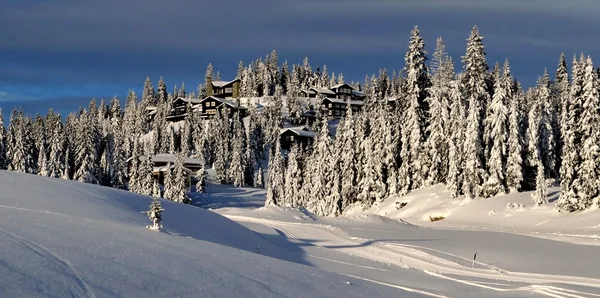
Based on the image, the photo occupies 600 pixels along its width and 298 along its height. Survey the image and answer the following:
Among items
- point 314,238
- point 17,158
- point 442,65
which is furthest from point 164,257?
point 17,158

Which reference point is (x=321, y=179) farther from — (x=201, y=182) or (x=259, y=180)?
(x=259, y=180)

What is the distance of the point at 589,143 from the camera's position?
48719 millimetres

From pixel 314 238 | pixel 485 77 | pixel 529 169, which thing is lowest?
pixel 314 238

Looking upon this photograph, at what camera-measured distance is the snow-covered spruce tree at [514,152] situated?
57.8 m

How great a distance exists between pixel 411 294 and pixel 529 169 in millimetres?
51207

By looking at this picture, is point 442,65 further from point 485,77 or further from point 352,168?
point 352,168

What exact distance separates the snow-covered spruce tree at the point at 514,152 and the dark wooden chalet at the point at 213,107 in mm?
101038

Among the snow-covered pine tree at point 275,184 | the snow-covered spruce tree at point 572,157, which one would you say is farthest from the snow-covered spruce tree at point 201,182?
the snow-covered spruce tree at point 572,157

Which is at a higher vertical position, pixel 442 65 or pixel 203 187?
pixel 442 65

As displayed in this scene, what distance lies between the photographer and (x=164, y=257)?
→ 11781 millimetres

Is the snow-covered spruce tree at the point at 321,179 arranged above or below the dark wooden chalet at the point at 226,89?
below

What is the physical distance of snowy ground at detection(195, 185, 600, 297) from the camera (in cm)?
1834

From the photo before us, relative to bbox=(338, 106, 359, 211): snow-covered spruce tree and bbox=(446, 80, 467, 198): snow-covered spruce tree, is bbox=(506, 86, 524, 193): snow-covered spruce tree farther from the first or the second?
bbox=(338, 106, 359, 211): snow-covered spruce tree

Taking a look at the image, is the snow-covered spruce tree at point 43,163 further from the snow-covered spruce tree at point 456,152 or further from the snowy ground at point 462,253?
the snow-covered spruce tree at point 456,152
